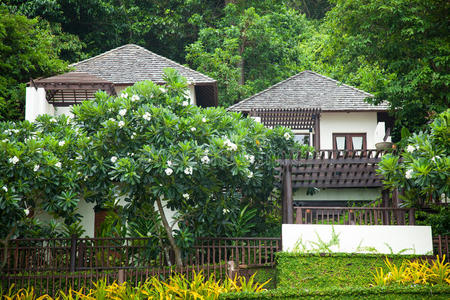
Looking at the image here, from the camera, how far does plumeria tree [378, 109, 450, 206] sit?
38.3 feet

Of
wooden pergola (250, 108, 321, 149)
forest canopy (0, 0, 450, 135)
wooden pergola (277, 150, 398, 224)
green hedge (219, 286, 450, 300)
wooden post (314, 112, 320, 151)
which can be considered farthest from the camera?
wooden post (314, 112, 320, 151)

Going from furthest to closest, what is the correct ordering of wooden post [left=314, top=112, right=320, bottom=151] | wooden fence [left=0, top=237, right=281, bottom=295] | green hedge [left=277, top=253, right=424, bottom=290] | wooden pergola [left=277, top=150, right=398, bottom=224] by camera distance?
wooden post [left=314, top=112, right=320, bottom=151] → wooden pergola [left=277, top=150, right=398, bottom=224] → wooden fence [left=0, top=237, right=281, bottom=295] → green hedge [left=277, top=253, right=424, bottom=290]

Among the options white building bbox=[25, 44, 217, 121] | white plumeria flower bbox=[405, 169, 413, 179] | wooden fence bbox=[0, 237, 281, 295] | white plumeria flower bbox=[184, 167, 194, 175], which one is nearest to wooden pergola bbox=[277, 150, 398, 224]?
wooden fence bbox=[0, 237, 281, 295]

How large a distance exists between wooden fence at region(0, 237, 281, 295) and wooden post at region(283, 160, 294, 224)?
0.87 metres

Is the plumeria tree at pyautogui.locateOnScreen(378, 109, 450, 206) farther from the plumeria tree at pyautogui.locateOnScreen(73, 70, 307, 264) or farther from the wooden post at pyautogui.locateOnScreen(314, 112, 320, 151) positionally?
the wooden post at pyautogui.locateOnScreen(314, 112, 320, 151)

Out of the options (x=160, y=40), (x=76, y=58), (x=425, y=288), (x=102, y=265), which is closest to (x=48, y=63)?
(x=76, y=58)

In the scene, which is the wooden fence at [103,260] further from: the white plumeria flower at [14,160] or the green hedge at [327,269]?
the white plumeria flower at [14,160]

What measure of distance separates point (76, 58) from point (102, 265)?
650 inches

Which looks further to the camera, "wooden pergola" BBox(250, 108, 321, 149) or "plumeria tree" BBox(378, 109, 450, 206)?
"wooden pergola" BBox(250, 108, 321, 149)

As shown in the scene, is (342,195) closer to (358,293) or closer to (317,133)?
(317,133)

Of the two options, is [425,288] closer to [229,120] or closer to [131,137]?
[229,120]

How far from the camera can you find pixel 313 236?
41.9ft

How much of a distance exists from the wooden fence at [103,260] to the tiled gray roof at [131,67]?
27.3ft

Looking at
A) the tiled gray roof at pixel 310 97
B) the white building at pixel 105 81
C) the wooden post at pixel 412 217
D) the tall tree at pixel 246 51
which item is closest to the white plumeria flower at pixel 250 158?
the wooden post at pixel 412 217
